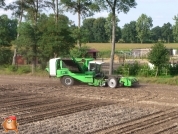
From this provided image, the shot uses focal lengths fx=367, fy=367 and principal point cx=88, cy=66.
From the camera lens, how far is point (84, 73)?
24.4m

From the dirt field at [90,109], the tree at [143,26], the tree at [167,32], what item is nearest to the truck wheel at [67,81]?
the dirt field at [90,109]

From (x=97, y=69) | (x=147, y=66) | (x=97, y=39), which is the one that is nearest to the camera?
(x=97, y=69)

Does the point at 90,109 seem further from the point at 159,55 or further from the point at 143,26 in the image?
the point at 143,26

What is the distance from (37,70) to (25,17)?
6.96 metres

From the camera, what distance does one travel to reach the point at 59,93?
68.3 feet

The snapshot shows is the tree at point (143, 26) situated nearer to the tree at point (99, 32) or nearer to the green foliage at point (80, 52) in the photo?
the tree at point (99, 32)

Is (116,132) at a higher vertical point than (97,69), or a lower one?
lower

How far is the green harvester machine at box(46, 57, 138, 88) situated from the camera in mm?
23578

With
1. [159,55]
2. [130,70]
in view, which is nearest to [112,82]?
[159,55]

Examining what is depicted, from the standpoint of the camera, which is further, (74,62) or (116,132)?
(74,62)

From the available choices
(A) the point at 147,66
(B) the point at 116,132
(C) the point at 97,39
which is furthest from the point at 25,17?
(C) the point at 97,39

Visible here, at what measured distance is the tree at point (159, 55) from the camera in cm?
2945

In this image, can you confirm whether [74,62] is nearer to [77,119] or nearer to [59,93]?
[59,93]

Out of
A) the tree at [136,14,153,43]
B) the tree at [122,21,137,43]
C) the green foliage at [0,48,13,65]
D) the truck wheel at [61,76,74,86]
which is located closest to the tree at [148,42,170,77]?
the truck wheel at [61,76,74,86]
